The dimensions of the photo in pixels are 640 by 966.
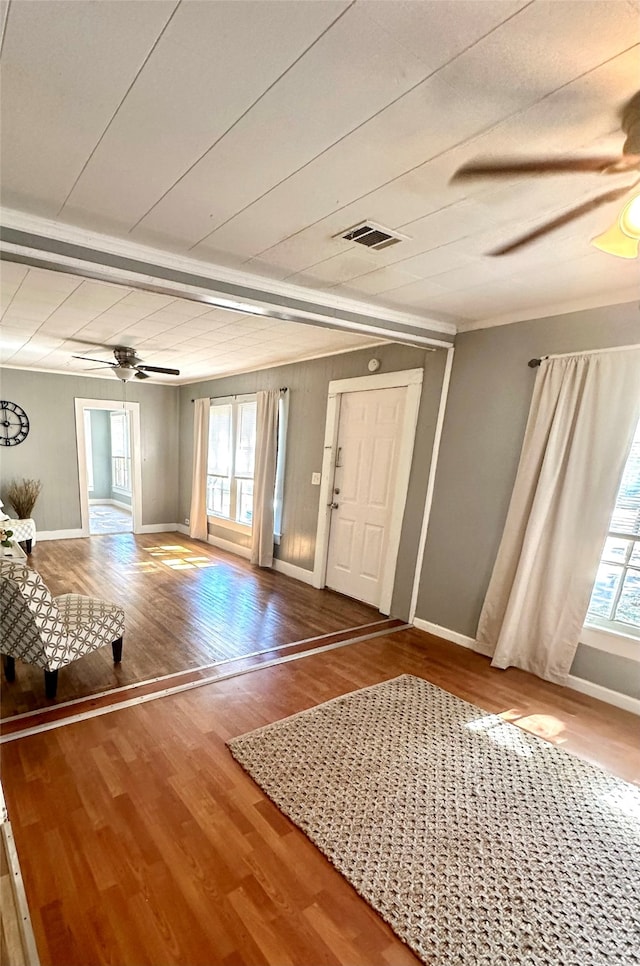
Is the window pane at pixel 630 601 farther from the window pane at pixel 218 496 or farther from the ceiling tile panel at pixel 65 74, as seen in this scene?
the window pane at pixel 218 496

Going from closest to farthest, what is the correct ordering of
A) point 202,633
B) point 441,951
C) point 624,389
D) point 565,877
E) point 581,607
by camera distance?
point 441,951, point 565,877, point 624,389, point 581,607, point 202,633

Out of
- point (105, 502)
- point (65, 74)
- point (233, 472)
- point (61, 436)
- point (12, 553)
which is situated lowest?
point (105, 502)

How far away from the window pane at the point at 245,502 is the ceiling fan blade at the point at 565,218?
427 centimetres

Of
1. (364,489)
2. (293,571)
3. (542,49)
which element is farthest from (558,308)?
(293,571)

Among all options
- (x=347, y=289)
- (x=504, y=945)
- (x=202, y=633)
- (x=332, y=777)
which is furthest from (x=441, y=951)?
(x=347, y=289)

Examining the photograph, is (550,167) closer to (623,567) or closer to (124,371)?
(623,567)

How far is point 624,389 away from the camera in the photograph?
2.46 m

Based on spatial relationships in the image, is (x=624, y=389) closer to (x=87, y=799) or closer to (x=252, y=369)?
(x=87, y=799)

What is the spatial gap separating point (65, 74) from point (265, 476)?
4027mm

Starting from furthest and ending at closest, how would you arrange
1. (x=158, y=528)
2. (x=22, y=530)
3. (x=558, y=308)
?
(x=158, y=528) → (x=22, y=530) → (x=558, y=308)

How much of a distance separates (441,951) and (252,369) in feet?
17.2

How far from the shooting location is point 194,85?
1.13 meters

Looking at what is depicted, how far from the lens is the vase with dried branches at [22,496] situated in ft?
18.8

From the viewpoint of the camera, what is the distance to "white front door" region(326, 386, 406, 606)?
3.85 meters
